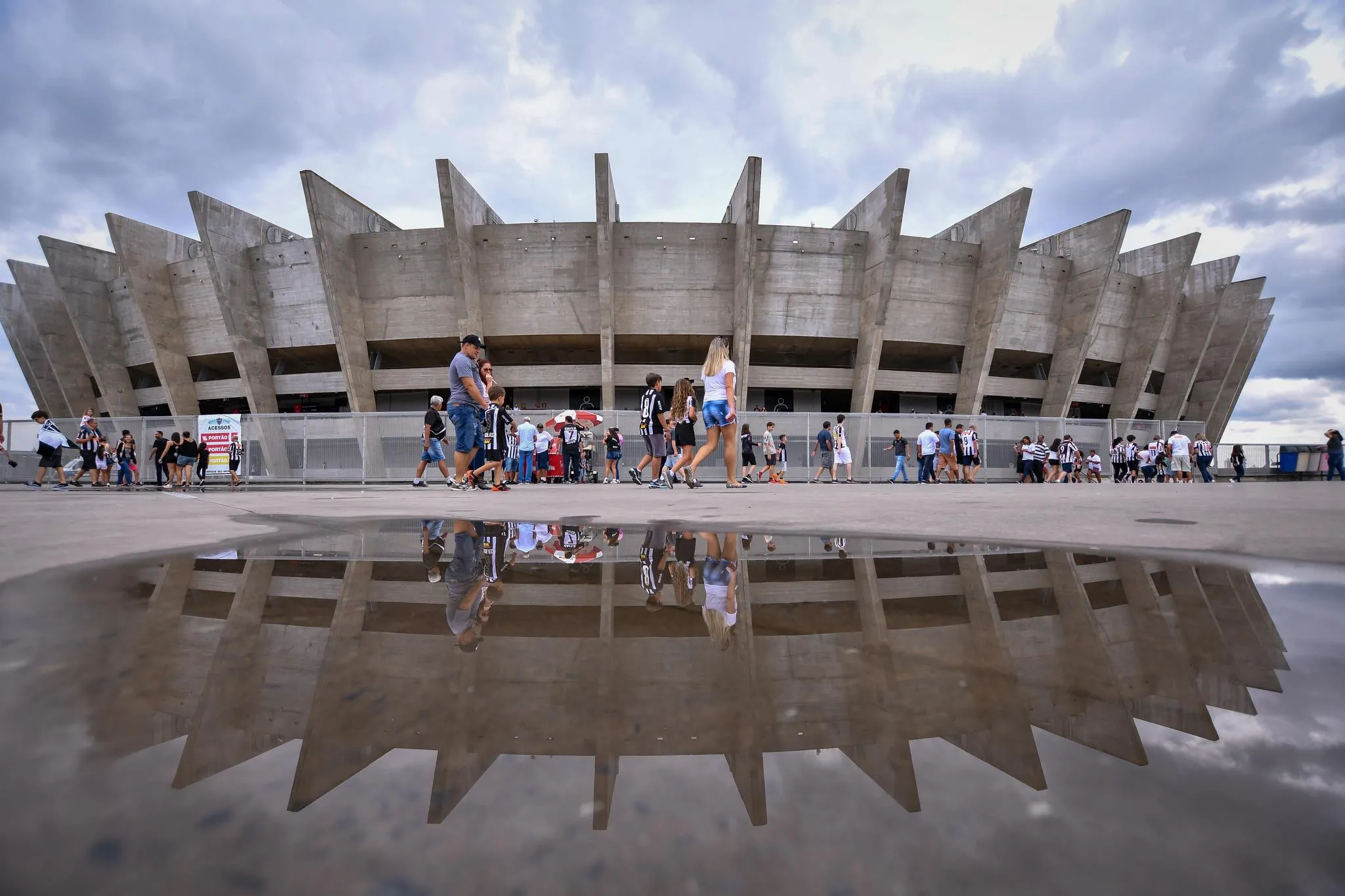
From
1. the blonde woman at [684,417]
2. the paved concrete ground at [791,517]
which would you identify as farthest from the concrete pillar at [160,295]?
the blonde woman at [684,417]

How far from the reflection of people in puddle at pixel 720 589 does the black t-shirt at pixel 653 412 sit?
784cm

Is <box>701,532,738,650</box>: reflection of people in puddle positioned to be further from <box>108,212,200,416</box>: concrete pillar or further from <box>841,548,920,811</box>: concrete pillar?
<box>108,212,200,416</box>: concrete pillar

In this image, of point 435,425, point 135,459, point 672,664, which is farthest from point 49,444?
point 672,664

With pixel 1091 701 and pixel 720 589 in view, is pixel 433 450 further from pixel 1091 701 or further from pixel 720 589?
pixel 1091 701

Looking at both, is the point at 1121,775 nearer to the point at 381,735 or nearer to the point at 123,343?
the point at 381,735

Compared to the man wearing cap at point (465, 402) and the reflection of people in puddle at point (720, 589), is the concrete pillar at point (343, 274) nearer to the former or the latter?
the man wearing cap at point (465, 402)

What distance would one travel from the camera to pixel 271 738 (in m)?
0.98

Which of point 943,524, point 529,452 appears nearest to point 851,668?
point 943,524

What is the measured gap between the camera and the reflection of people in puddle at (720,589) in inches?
65.4

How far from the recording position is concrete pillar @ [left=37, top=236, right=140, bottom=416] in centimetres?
2978

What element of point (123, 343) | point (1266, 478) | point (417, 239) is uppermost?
point (417, 239)

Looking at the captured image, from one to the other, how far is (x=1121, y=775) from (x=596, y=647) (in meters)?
1.08

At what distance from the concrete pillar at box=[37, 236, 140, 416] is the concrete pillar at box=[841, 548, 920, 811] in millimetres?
41646

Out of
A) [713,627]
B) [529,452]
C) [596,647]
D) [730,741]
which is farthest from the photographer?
[529,452]
